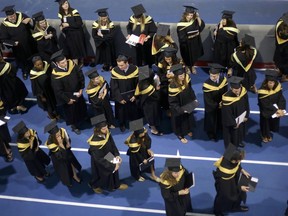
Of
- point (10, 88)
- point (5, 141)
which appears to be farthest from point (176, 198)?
point (10, 88)

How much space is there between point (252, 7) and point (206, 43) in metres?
2.61

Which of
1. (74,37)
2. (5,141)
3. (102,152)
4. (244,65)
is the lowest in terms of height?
(5,141)

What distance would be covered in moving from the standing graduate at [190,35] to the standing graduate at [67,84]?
7.70 ft

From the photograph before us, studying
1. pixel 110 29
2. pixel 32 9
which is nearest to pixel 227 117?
pixel 110 29

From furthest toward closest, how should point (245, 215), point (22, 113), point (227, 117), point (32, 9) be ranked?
point (32, 9), point (22, 113), point (227, 117), point (245, 215)

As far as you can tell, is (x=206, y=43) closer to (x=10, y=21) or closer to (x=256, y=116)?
(x=256, y=116)

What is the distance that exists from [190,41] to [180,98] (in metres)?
2.08

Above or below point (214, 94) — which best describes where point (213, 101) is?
below

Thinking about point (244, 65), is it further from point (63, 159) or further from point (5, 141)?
point (5, 141)

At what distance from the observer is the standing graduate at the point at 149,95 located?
720cm

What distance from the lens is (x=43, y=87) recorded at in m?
7.93

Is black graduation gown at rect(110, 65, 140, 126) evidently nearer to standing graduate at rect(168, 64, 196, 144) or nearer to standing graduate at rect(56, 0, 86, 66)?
standing graduate at rect(168, 64, 196, 144)

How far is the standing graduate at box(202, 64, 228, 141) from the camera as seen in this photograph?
6902 millimetres

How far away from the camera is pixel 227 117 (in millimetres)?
6684
